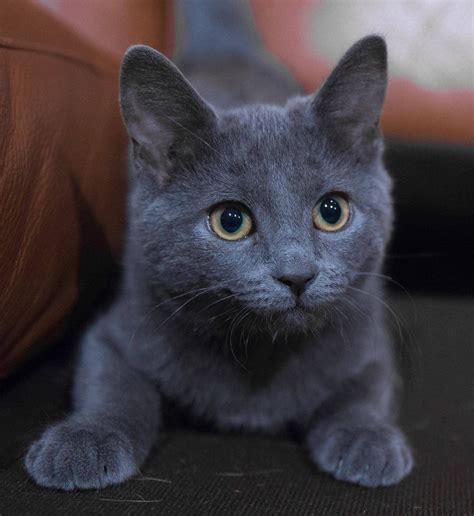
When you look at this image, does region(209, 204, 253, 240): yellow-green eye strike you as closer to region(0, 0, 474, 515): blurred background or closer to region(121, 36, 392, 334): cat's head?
region(121, 36, 392, 334): cat's head

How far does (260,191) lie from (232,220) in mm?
64

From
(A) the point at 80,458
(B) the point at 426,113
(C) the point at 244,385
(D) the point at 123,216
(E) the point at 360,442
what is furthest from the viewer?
(B) the point at 426,113

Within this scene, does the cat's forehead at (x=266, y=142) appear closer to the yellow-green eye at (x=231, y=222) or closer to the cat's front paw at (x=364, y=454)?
the yellow-green eye at (x=231, y=222)

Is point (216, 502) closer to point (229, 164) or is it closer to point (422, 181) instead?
point (229, 164)

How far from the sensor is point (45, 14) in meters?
1.08

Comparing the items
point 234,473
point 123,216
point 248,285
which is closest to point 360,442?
point 234,473

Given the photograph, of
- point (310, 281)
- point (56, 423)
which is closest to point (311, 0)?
point (310, 281)

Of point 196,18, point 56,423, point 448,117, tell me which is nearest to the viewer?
point 56,423

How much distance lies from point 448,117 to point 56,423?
46.8 inches

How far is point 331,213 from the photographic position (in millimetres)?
995

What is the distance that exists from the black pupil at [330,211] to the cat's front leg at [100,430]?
42cm

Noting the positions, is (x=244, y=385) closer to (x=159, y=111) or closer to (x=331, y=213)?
(x=331, y=213)

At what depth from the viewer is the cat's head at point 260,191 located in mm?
911

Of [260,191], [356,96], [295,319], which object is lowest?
[295,319]
